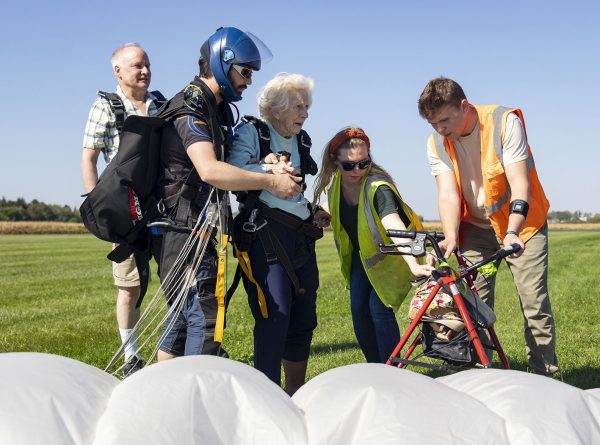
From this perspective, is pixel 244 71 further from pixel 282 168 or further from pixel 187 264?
pixel 187 264

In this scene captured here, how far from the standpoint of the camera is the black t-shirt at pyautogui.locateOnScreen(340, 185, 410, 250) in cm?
442

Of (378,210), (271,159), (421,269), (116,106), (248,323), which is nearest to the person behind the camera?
(271,159)

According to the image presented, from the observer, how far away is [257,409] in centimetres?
207

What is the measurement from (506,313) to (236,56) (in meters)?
6.10

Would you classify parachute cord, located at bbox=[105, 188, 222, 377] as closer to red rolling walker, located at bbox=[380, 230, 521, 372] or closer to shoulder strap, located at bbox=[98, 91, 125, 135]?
red rolling walker, located at bbox=[380, 230, 521, 372]

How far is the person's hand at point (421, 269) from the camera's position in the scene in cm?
408

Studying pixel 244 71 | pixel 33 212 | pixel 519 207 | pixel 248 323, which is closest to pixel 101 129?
pixel 244 71

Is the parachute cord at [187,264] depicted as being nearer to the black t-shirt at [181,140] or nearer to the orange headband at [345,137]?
the black t-shirt at [181,140]

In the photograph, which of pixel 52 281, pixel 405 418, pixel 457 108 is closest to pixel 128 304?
pixel 457 108

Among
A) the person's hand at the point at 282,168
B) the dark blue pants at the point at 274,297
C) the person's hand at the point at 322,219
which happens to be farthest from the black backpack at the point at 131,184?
the person's hand at the point at 322,219

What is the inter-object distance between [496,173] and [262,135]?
1496mm

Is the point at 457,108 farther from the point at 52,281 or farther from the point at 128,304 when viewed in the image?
the point at 52,281

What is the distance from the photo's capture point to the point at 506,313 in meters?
8.79

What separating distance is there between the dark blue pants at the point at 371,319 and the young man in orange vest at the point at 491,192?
1.78 feet
